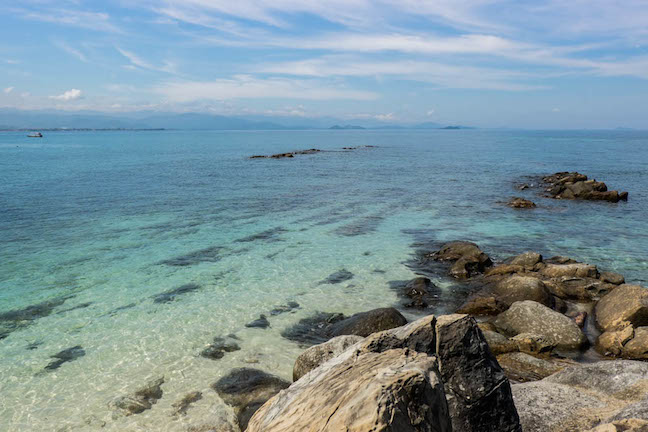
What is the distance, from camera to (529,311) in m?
14.4

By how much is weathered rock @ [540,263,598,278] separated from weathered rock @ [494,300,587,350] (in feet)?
17.6

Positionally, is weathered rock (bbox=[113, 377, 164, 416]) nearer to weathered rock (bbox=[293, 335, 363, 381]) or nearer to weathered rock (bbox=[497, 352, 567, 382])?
weathered rock (bbox=[293, 335, 363, 381])

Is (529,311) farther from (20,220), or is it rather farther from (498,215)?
(20,220)

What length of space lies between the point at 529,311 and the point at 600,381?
4.78 metres

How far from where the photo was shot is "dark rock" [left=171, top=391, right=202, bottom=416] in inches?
418

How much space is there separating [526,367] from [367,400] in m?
9.33

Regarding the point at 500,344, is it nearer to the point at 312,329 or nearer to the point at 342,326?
the point at 342,326

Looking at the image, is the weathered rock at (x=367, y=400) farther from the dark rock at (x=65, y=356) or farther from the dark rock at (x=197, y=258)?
the dark rock at (x=197, y=258)

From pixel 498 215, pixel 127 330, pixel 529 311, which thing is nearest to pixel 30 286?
pixel 127 330

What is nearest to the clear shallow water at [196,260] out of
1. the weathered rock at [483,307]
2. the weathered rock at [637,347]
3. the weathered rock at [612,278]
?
the weathered rock at [612,278]

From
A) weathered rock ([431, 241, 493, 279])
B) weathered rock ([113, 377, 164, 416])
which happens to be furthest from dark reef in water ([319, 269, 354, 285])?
weathered rock ([113, 377, 164, 416])

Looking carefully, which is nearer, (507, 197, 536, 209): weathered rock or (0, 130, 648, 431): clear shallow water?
(0, 130, 648, 431): clear shallow water

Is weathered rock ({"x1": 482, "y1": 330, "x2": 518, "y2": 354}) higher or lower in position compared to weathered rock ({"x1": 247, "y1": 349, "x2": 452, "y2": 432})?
lower

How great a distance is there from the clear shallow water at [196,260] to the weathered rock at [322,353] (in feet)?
3.83
